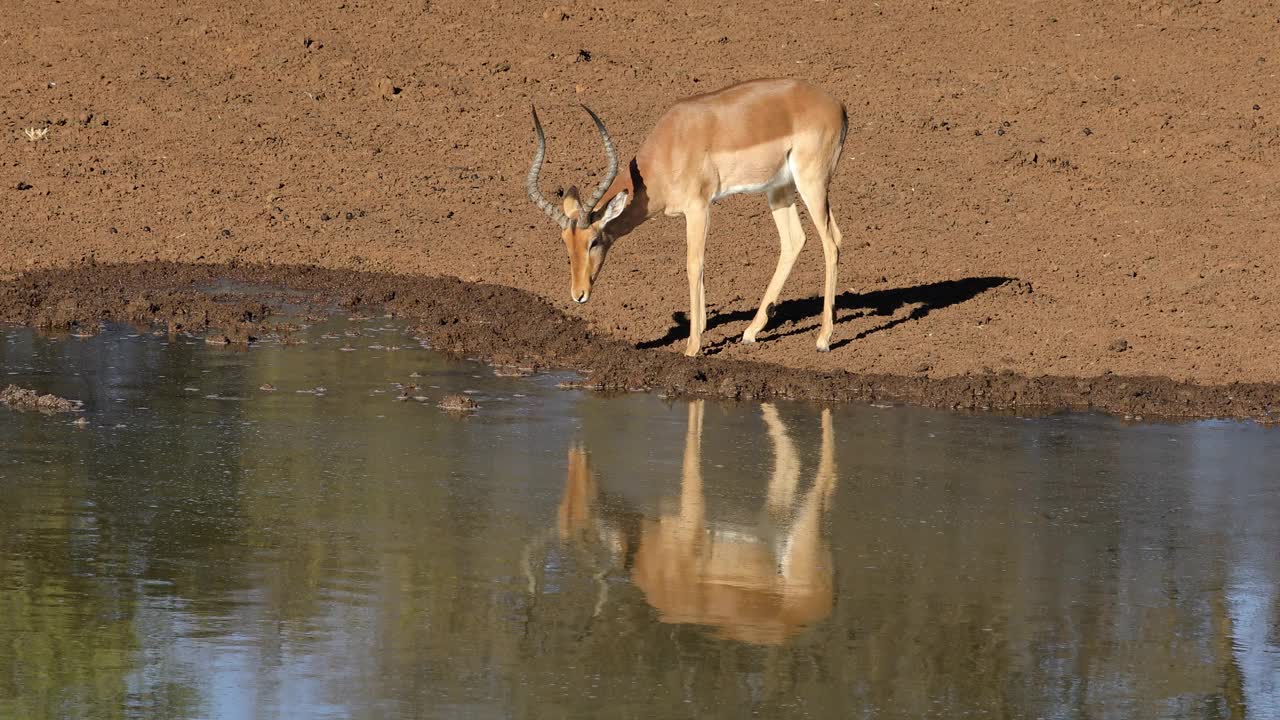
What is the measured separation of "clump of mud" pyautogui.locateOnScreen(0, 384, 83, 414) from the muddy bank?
256 centimetres

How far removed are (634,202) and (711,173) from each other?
2.12 feet

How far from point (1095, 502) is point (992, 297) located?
5.71m

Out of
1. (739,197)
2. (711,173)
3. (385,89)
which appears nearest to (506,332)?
(711,173)

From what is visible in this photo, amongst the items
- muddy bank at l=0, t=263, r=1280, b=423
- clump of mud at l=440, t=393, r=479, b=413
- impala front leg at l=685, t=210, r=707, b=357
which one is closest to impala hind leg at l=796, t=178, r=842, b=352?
impala front leg at l=685, t=210, r=707, b=357

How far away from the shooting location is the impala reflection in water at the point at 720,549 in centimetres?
747

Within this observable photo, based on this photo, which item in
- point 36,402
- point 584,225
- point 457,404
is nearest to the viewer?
point 36,402

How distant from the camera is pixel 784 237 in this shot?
47.7 ft

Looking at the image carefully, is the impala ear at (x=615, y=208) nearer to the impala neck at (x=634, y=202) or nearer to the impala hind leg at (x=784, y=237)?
the impala neck at (x=634, y=202)

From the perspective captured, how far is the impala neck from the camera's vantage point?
13344mm

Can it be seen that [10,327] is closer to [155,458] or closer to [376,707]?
[155,458]

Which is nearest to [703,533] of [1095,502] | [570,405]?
[1095,502]

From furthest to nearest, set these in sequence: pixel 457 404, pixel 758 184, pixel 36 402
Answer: pixel 758 184
pixel 457 404
pixel 36 402

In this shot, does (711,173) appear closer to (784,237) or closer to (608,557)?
(784,237)

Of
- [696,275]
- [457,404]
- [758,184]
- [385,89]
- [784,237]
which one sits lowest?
[457,404]
